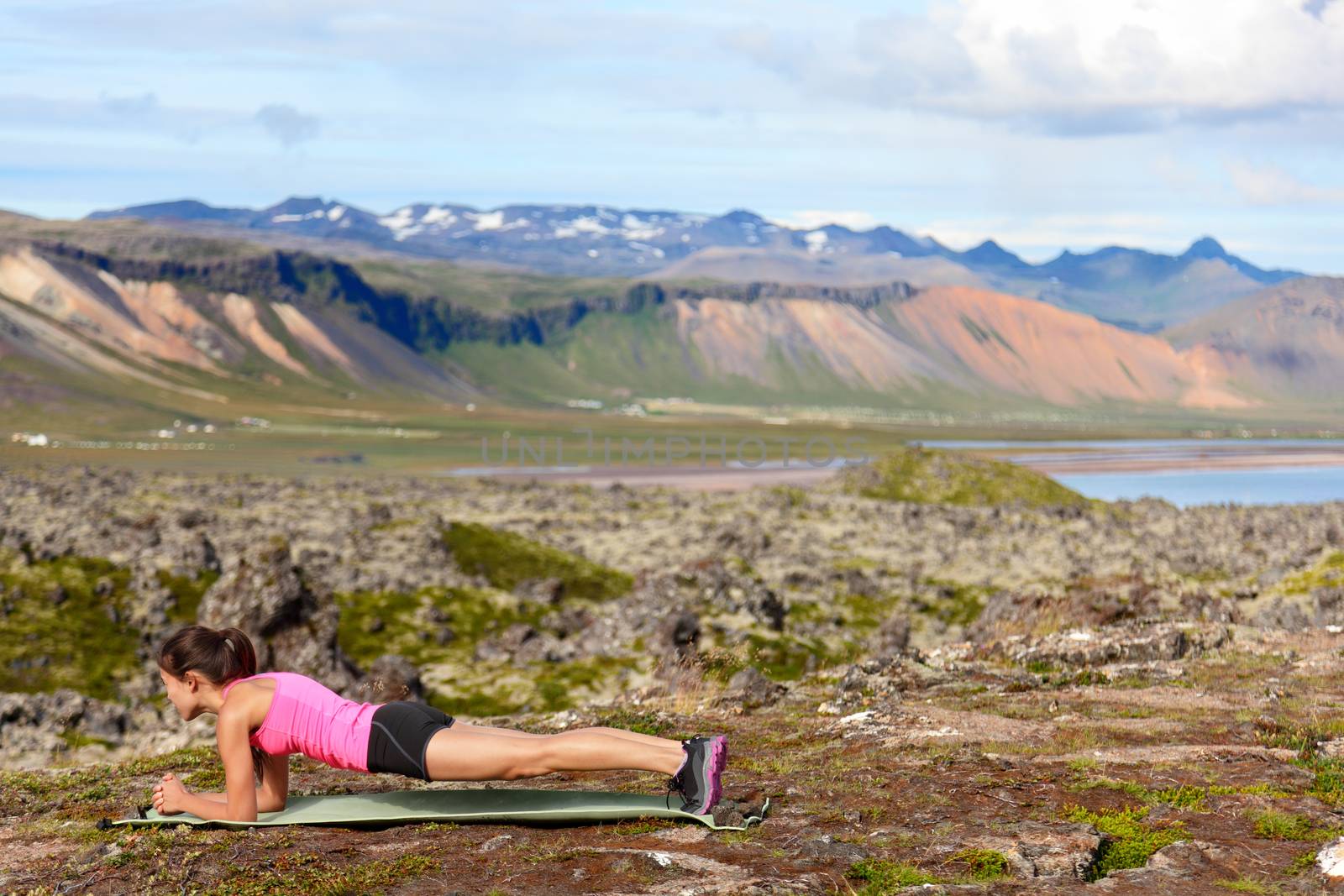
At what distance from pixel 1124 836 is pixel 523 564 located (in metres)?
38.6

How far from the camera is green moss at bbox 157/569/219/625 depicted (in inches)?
1405

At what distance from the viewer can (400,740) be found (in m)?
10.8

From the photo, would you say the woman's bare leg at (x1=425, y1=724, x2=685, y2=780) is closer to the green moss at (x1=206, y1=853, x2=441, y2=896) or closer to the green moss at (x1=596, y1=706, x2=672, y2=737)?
the green moss at (x1=206, y1=853, x2=441, y2=896)

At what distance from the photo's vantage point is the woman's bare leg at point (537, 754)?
10742 mm

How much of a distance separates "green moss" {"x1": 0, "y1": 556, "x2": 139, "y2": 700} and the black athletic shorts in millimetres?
23685

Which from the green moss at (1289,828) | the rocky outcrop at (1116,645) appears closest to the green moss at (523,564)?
the rocky outcrop at (1116,645)

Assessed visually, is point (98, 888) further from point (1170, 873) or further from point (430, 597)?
point (430, 597)

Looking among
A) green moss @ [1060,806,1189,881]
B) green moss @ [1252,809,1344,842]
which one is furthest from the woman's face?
green moss @ [1252,809,1344,842]

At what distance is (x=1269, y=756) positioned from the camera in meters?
12.7

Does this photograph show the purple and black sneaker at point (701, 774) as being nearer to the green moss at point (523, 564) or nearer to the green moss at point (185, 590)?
the green moss at point (185, 590)

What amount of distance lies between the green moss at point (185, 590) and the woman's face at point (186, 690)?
25661mm

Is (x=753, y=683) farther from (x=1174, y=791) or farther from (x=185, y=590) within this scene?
(x=185, y=590)

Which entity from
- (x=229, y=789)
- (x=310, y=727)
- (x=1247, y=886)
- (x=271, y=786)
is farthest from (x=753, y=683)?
(x=1247, y=886)

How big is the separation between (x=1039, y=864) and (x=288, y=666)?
24.9 m
